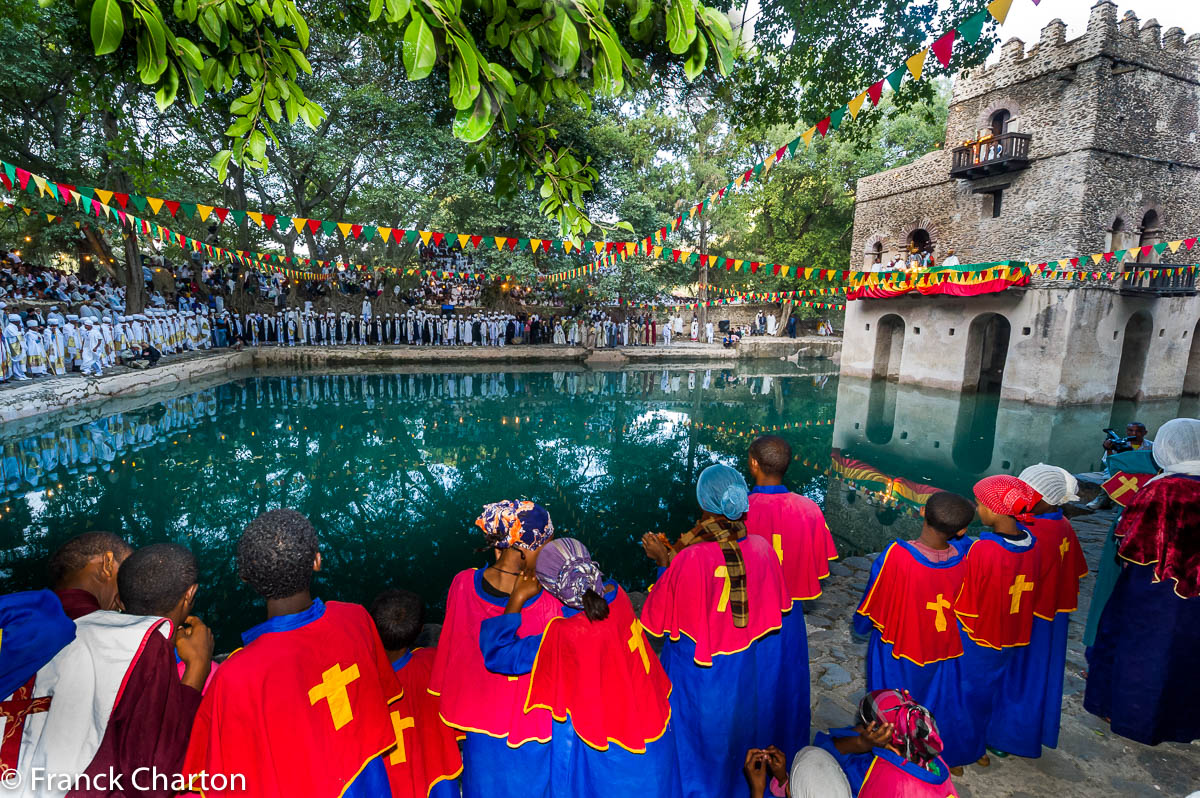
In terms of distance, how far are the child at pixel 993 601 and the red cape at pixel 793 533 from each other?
26.8 inches

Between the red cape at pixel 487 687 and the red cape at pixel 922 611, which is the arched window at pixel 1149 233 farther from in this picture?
the red cape at pixel 487 687

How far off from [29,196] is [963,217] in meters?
22.8

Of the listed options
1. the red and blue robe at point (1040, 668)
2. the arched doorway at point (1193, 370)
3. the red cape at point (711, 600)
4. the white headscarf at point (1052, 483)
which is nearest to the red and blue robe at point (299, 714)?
the red cape at point (711, 600)

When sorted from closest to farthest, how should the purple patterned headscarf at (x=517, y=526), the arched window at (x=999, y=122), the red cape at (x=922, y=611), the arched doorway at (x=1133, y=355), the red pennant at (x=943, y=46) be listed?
the purple patterned headscarf at (x=517, y=526) < the red cape at (x=922, y=611) < the red pennant at (x=943, y=46) < the arched window at (x=999, y=122) < the arched doorway at (x=1133, y=355)

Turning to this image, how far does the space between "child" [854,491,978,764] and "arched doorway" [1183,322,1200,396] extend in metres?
20.5

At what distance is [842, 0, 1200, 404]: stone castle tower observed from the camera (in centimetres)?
1323

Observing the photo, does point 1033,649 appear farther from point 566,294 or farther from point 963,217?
point 566,294

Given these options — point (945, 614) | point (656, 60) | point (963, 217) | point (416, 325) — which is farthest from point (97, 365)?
point (963, 217)

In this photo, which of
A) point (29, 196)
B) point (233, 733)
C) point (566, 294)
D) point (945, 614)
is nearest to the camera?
point (233, 733)

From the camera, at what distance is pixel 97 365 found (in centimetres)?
1154

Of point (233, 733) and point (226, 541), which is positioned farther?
point (226, 541)

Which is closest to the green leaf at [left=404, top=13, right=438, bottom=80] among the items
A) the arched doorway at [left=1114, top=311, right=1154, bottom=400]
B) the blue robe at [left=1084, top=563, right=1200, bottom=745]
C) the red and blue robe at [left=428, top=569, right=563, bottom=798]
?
the red and blue robe at [left=428, top=569, right=563, bottom=798]

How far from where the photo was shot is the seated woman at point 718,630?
198cm

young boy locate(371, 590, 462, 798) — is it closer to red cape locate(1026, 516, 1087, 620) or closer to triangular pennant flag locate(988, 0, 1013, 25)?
red cape locate(1026, 516, 1087, 620)
